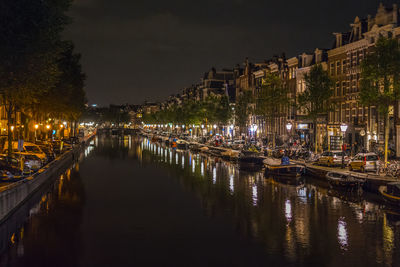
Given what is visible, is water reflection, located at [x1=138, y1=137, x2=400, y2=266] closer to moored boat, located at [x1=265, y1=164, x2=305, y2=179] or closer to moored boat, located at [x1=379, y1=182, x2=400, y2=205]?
moored boat, located at [x1=379, y1=182, x2=400, y2=205]

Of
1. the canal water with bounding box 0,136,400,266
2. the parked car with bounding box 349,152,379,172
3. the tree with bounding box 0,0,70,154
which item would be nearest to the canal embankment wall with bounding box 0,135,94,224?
the canal water with bounding box 0,136,400,266

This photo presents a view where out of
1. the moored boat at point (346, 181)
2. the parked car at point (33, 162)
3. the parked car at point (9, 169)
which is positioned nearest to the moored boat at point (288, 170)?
the moored boat at point (346, 181)

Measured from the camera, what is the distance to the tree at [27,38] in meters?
27.3

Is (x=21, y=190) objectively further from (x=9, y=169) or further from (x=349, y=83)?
(x=349, y=83)

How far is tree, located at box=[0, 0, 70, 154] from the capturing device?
89.5ft

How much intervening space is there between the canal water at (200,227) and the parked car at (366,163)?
3.89 meters

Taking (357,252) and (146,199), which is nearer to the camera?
(357,252)

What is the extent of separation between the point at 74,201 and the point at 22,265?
52.4 feet

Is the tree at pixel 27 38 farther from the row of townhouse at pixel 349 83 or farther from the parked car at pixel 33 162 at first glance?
the row of townhouse at pixel 349 83

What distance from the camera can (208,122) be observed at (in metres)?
120

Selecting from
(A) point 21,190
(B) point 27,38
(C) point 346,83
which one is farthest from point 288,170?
(B) point 27,38

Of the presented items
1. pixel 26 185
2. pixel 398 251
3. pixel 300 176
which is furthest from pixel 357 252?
pixel 300 176

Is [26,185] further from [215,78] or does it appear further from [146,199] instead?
[215,78]

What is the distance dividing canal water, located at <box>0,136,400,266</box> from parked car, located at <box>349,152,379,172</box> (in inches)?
153
